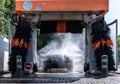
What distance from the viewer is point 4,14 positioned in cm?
3494

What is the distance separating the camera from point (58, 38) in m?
34.4

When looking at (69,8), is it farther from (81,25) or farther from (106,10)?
(81,25)

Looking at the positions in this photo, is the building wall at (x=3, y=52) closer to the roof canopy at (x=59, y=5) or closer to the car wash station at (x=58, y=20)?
the car wash station at (x=58, y=20)

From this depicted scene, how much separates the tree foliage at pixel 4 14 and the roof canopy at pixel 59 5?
540 inches

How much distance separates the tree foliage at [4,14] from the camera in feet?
105

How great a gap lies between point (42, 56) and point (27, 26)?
9.85m

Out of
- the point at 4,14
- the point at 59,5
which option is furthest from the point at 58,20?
the point at 4,14

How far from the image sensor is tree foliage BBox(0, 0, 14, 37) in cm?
3188

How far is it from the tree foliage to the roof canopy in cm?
1371

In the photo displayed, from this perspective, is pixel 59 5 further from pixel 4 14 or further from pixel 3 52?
pixel 4 14

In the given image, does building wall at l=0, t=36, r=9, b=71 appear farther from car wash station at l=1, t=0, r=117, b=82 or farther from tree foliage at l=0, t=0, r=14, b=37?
tree foliage at l=0, t=0, r=14, b=37

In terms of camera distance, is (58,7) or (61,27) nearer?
(58,7)

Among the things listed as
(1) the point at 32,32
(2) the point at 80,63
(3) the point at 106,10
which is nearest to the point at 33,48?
(1) the point at 32,32

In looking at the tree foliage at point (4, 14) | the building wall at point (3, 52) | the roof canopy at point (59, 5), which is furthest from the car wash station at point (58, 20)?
the tree foliage at point (4, 14)
